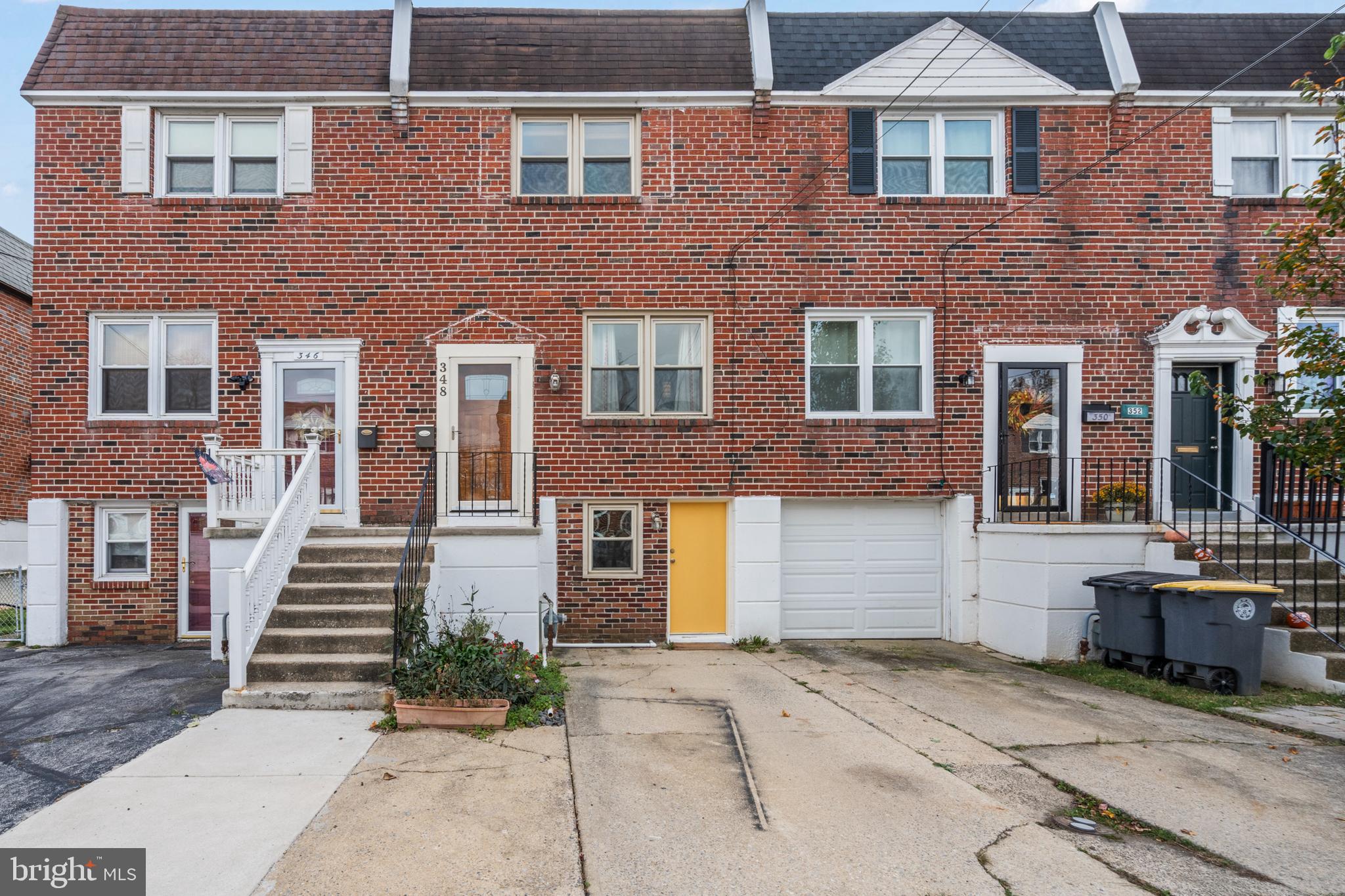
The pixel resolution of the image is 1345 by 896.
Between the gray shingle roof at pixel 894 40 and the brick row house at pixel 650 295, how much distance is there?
9 centimetres

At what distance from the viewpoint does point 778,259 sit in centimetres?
983

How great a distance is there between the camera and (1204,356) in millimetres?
9703

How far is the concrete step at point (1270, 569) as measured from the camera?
8117 mm

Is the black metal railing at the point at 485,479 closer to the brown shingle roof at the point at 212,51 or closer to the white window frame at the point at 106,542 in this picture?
the white window frame at the point at 106,542

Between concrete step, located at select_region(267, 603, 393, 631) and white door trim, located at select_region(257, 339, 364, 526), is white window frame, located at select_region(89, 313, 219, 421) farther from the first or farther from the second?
concrete step, located at select_region(267, 603, 393, 631)

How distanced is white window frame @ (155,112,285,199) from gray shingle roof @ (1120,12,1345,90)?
11.1m

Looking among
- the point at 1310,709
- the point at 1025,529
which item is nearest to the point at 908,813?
the point at 1310,709

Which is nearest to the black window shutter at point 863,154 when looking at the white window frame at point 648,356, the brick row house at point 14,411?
the white window frame at point 648,356

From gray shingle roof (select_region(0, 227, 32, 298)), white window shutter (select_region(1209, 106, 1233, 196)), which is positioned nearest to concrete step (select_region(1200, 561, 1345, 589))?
white window shutter (select_region(1209, 106, 1233, 196))

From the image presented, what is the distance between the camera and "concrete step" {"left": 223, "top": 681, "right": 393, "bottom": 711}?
6215 mm

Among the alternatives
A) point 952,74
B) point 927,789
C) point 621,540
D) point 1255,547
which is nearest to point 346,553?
point 621,540

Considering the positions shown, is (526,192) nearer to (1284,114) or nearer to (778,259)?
(778,259)

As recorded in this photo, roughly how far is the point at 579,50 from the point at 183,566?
27.3ft

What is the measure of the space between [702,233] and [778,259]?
1.03 metres
